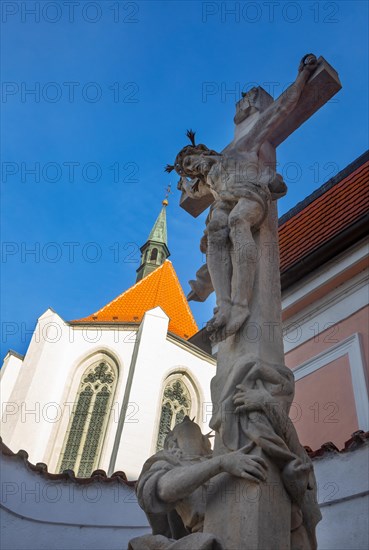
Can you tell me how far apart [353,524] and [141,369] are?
15311 mm

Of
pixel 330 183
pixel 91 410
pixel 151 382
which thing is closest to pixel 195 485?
pixel 330 183

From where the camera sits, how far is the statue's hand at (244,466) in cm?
226

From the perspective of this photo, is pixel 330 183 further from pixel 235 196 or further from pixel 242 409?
pixel 242 409

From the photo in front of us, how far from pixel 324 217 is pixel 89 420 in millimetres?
12504

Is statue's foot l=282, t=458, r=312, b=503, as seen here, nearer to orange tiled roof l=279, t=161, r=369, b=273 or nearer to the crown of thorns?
the crown of thorns

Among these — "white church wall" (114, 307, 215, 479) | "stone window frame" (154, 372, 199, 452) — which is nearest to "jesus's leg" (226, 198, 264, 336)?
"white church wall" (114, 307, 215, 479)

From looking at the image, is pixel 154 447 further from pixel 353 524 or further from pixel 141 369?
pixel 353 524

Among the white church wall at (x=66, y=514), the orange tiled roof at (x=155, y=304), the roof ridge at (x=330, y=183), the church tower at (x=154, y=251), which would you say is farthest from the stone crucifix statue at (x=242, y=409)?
the church tower at (x=154, y=251)

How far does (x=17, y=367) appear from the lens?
21.2 metres

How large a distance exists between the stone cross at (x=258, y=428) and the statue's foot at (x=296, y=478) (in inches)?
1.0

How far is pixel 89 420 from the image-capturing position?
1922 centimetres

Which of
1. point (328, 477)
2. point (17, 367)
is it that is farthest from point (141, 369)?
point (328, 477)

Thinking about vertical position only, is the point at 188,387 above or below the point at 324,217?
above

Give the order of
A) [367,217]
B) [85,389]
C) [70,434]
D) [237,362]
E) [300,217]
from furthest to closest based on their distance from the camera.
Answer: [85,389] < [70,434] < [300,217] < [367,217] < [237,362]
